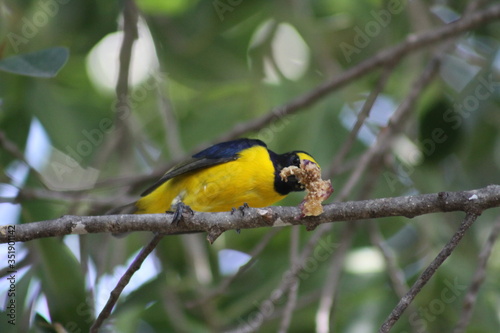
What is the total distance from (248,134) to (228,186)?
82cm

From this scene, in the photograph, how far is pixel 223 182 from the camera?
4.37 m

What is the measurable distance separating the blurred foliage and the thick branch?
1046 millimetres

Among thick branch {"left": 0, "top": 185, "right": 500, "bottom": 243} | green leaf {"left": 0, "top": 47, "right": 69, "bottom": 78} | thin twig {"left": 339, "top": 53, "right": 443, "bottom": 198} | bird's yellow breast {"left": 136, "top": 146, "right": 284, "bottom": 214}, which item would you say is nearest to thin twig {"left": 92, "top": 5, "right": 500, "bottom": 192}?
thin twig {"left": 339, "top": 53, "right": 443, "bottom": 198}

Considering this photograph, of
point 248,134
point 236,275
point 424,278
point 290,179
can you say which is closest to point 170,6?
point 248,134

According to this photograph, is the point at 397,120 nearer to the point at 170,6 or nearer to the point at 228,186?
the point at 228,186

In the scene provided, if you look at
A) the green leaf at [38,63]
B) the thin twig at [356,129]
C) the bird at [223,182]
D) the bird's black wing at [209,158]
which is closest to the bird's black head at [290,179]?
the bird at [223,182]

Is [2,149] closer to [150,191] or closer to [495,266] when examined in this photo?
[150,191]

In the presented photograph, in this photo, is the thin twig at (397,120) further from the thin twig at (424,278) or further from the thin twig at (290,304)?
the thin twig at (424,278)

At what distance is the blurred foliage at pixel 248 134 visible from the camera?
4.35m

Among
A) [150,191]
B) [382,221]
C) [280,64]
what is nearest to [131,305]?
[150,191]

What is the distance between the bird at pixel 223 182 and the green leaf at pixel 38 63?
122 centimetres

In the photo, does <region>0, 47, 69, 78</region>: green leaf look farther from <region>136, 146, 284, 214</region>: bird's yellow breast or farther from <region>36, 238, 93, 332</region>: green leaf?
<region>136, 146, 284, 214</region>: bird's yellow breast

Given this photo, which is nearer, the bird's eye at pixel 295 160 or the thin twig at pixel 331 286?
the thin twig at pixel 331 286

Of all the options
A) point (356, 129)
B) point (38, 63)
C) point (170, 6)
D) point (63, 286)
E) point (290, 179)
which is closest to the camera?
point (38, 63)
